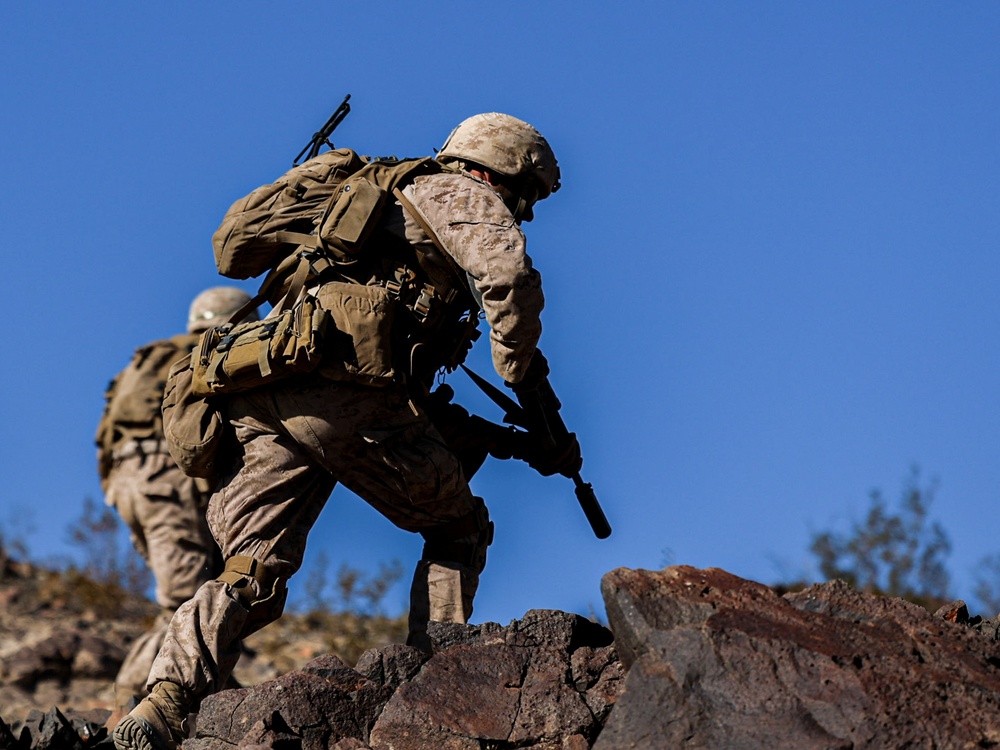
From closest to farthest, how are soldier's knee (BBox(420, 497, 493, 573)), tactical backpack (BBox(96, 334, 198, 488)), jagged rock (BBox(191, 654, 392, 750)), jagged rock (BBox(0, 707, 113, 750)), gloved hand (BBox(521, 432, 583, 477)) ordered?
jagged rock (BBox(191, 654, 392, 750))
jagged rock (BBox(0, 707, 113, 750))
soldier's knee (BBox(420, 497, 493, 573))
gloved hand (BBox(521, 432, 583, 477))
tactical backpack (BBox(96, 334, 198, 488))

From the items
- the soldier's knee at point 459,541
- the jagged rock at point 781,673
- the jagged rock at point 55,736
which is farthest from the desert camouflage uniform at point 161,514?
the jagged rock at point 781,673

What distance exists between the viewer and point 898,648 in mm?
4574

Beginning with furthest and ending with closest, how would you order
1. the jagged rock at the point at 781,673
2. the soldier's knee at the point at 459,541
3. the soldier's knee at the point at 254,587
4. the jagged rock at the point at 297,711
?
1. the soldier's knee at the point at 459,541
2. the soldier's knee at the point at 254,587
3. the jagged rock at the point at 297,711
4. the jagged rock at the point at 781,673

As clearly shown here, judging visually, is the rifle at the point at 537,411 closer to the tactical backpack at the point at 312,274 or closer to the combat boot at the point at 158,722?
the tactical backpack at the point at 312,274

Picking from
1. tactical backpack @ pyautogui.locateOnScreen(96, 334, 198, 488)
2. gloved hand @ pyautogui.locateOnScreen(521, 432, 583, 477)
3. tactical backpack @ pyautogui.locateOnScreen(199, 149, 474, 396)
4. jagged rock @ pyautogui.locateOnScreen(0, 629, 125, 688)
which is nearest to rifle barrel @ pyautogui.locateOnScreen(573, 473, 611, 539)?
gloved hand @ pyautogui.locateOnScreen(521, 432, 583, 477)

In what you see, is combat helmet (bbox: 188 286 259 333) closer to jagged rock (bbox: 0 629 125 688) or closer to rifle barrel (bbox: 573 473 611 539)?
jagged rock (bbox: 0 629 125 688)

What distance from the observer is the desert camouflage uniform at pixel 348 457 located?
5688 millimetres

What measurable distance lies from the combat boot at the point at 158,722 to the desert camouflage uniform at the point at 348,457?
6cm

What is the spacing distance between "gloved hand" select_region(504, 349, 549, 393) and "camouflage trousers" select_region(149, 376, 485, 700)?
0.60 metres

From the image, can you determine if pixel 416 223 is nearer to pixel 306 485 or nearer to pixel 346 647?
pixel 306 485

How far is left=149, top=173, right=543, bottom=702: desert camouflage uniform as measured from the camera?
569 centimetres

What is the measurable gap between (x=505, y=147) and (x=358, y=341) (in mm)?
1023

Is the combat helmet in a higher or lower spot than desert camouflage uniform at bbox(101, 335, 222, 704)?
higher

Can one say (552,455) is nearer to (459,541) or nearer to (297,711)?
(459,541)
